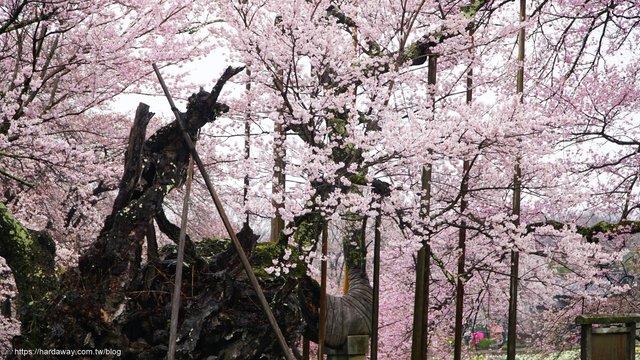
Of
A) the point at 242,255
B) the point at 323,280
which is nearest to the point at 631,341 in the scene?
the point at 242,255

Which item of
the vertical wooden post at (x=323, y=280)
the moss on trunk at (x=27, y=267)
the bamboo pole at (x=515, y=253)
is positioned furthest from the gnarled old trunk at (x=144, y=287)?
the bamboo pole at (x=515, y=253)

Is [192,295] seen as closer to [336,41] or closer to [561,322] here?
[336,41]

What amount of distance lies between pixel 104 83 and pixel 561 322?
28.6ft

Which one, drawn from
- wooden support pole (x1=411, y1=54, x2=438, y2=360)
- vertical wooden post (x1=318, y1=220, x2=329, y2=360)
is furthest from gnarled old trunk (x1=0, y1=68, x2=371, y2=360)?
wooden support pole (x1=411, y1=54, x2=438, y2=360)

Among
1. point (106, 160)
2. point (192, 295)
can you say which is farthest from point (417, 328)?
point (106, 160)

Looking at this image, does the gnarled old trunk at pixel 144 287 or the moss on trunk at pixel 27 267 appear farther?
the moss on trunk at pixel 27 267

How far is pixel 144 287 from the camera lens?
685cm

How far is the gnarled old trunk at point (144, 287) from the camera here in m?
6.41

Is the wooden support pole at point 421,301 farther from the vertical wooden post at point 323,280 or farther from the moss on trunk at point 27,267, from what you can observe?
the moss on trunk at point 27,267

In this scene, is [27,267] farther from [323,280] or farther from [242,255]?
[242,255]

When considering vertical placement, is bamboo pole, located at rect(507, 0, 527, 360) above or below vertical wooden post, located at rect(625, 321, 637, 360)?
above

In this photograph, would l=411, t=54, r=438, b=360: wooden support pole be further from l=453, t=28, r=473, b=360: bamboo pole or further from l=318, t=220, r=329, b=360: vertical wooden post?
l=318, t=220, r=329, b=360: vertical wooden post

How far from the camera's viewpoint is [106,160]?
34.2 feet

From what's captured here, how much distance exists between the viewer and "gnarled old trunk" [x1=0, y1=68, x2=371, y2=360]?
6410 millimetres
